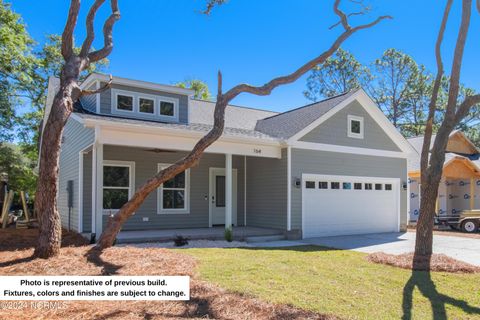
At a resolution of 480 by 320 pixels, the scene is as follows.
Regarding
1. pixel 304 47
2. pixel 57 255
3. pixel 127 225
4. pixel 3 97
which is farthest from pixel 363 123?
pixel 3 97

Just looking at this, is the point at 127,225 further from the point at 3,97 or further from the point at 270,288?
the point at 3,97

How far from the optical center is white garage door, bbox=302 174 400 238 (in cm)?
1238

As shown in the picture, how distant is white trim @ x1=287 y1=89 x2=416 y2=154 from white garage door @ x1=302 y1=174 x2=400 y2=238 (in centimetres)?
133

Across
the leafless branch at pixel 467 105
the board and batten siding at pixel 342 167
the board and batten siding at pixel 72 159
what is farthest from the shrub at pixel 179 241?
the leafless branch at pixel 467 105

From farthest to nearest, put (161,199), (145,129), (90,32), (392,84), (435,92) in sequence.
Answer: (392,84) < (161,199) < (145,129) < (435,92) < (90,32)

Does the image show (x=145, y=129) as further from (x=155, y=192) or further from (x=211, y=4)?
(x=211, y=4)

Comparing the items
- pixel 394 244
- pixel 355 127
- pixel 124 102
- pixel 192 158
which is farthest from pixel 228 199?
pixel 355 127

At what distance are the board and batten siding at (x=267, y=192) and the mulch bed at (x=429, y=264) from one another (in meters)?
4.22

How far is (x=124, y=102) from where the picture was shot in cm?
1221

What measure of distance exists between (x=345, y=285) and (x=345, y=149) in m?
8.08

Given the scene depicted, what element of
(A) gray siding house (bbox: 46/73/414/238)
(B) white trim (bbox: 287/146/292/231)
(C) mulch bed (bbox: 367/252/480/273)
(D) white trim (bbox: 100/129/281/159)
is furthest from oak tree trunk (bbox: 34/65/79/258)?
(B) white trim (bbox: 287/146/292/231)

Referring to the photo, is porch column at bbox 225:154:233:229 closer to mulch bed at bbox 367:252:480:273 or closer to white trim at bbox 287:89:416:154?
white trim at bbox 287:89:416:154

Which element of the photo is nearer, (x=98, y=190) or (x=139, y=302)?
(x=139, y=302)

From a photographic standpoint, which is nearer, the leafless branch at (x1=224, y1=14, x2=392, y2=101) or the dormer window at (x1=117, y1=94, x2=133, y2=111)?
the leafless branch at (x1=224, y1=14, x2=392, y2=101)
